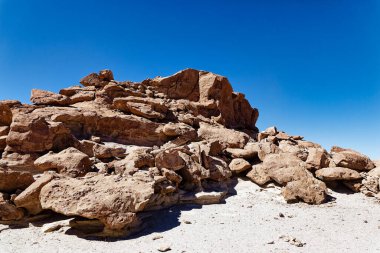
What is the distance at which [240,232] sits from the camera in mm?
11539

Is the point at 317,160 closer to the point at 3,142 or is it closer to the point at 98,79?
the point at 3,142

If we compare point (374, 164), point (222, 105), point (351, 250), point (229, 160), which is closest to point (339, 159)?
point (374, 164)

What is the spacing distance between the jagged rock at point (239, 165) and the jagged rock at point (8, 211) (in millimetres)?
12971

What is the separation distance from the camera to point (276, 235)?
11.3 m

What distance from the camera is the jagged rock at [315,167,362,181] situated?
17.8 meters

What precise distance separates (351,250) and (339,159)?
10.5 m

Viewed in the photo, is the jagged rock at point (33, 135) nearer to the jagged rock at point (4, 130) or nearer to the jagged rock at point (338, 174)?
the jagged rock at point (4, 130)

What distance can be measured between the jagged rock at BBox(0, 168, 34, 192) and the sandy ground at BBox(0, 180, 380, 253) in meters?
1.98

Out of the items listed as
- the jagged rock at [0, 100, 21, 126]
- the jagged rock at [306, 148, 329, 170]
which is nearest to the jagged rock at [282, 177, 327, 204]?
the jagged rock at [306, 148, 329, 170]

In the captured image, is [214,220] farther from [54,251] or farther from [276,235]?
[54,251]

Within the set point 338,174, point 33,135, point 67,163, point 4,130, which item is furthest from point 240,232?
point 4,130

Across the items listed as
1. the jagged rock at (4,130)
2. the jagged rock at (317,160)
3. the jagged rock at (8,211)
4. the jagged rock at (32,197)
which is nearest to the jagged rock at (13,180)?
the jagged rock at (8,211)

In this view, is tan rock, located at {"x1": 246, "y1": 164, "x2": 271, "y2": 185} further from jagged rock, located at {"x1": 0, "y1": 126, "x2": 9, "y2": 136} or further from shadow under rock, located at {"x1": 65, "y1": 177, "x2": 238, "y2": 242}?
jagged rock, located at {"x1": 0, "y1": 126, "x2": 9, "y2": 136}

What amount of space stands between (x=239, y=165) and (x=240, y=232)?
7901 mm
